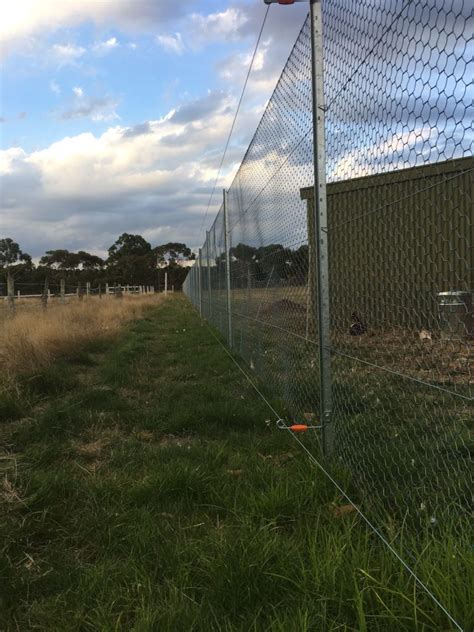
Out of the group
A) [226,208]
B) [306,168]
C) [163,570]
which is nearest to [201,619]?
[163,570]

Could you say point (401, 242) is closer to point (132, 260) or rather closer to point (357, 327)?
point (357, 327)

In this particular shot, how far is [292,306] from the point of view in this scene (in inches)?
164

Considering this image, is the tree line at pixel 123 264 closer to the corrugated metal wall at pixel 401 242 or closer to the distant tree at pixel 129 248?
the distant tree at pixel 129 248

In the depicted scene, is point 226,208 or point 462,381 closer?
point 462,381

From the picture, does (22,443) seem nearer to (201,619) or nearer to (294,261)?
(294,261)

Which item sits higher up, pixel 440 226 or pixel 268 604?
pixel 440 226

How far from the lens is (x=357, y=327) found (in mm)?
2777

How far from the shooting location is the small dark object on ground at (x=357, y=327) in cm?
272

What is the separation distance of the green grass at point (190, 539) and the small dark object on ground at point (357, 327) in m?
0.83

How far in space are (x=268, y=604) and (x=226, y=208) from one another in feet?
23.4

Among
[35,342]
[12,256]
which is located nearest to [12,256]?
[12,256]

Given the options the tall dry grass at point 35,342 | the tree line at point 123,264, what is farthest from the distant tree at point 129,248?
the tall dry grass at point 35,342

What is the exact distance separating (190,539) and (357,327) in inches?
51.2

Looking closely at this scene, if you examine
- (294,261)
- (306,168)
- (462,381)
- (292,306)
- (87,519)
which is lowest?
(87,519)
